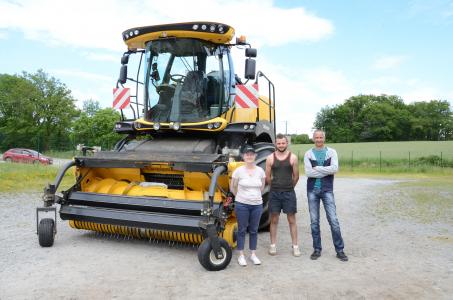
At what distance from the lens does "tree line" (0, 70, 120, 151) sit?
182 feet

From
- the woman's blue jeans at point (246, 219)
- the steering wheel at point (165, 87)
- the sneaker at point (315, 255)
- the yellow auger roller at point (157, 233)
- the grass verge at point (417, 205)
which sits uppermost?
the steering wheel at point (165, 87)

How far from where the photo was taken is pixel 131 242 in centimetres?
635

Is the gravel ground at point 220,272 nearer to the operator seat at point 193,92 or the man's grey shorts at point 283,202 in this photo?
the man's grey shorts at point 283,202

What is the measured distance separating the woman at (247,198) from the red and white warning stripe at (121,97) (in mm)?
3042

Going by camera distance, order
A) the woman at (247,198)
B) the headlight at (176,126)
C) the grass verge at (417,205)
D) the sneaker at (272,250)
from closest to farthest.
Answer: the woman at (247,198) → the sneaker at (272,250) → the headlight at (176,126) → the grass verge at (417,205)

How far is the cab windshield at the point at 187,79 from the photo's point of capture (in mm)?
6973

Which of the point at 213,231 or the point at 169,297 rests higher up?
the point at 213,231

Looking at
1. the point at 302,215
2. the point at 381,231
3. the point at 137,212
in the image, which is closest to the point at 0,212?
the point at 137,212

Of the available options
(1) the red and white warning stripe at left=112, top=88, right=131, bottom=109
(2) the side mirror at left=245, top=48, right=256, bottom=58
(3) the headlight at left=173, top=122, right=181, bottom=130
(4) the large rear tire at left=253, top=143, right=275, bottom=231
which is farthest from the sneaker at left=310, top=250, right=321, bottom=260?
(1) the red and white warning stripe at left=112, top=88, right=131, bottom=109

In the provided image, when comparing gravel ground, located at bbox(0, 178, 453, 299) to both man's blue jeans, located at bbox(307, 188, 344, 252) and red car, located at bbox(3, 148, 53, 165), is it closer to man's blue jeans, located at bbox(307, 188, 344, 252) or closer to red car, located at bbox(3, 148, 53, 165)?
man's blue jeans, located at bbox(307, 188, 344, 252)

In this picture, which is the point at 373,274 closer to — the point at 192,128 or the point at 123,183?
the point at 192,128

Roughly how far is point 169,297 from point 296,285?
135 cm

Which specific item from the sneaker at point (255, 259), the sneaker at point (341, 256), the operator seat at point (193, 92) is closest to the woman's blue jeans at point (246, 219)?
the sneaker at point (255, 259)

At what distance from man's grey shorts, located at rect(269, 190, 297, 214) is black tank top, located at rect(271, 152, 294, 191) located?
7cm
